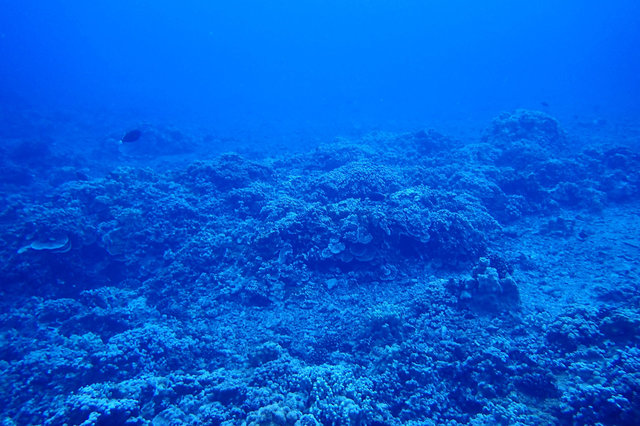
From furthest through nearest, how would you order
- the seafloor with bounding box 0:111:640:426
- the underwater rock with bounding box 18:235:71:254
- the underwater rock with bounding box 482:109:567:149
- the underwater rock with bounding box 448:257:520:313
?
the underwater rock with bounding box 482:109:567:149 → the underwater rock with bounding box 18:235:71:254 → the underwater rock with bounding box 448:257:520:313 → the seafloor with bounding box 0:111:640:426

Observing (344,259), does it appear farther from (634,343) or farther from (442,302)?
(634,343)

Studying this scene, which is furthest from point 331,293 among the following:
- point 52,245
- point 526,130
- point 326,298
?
point 526,130

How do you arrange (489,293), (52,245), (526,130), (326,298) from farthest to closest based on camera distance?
(526,130) → (52,245) → (326,298) → (489,293)

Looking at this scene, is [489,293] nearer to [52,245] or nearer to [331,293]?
[331,293]

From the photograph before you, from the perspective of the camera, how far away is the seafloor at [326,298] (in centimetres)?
527

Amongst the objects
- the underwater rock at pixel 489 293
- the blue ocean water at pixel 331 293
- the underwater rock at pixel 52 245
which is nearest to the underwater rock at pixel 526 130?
the blue ocean water at pixel 331 293

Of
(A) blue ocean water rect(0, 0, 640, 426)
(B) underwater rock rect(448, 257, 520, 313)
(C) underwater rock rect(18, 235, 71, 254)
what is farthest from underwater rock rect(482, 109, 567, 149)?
(C) underwater rock rect(18, 235, 71, 254)

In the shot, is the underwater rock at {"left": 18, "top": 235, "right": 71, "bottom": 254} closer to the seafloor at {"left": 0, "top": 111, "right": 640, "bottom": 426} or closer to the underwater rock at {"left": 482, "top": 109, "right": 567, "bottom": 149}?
the seafloor at {"left": 0, "top": 111, "right": 640, "bottom": 426}

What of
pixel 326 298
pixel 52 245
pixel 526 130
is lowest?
pixel 326 298

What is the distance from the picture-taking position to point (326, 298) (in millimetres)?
8102

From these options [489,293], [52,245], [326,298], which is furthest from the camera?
[52,245]

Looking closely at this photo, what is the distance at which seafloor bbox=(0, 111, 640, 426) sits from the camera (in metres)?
5.27

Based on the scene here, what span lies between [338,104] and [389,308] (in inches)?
2044

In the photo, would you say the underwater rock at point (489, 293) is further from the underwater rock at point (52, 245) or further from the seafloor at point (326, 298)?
the underwater rock at point (52, 245)
